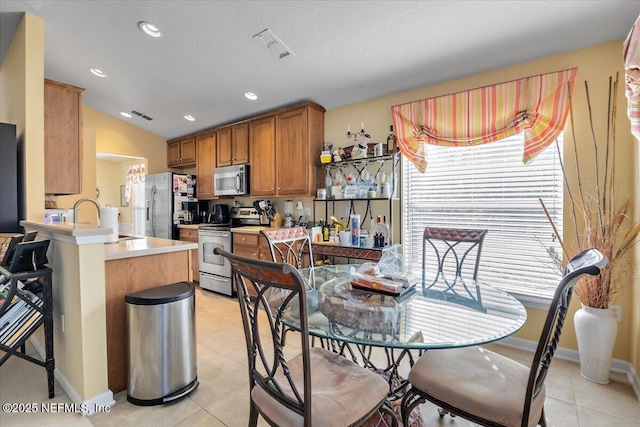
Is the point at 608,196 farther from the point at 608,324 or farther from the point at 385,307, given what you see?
the point at 385,307

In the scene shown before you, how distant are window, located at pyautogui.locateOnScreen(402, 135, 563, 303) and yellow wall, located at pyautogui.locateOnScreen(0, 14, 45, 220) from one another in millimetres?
3678

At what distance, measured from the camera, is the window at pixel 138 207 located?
19.8 ft

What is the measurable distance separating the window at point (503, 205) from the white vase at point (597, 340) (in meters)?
0.39

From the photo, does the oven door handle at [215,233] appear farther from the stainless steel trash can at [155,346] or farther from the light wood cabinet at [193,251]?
the stainless steel trash can at [155,346]

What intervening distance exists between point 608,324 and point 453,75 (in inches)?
90.3

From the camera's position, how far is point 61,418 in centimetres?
177

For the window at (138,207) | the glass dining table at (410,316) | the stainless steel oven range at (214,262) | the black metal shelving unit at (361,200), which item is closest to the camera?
the glass dining table at (410,316)

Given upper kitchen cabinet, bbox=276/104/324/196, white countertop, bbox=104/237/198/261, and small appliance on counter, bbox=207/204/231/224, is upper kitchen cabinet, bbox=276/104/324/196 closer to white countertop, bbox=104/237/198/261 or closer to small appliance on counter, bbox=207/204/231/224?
small appliance on counter, bbox=207/204/231/224

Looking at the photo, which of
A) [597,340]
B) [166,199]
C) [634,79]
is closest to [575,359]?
[597,340]

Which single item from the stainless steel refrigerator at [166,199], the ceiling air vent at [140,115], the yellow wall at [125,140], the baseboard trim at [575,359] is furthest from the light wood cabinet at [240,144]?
the baseboard trim at [575,359]

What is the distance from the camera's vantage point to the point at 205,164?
496 cm

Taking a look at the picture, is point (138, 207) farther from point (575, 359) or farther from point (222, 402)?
point (575, 359)

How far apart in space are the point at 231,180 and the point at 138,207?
3.04 m

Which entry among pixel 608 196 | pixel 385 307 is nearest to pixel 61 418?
pixel 385 307
